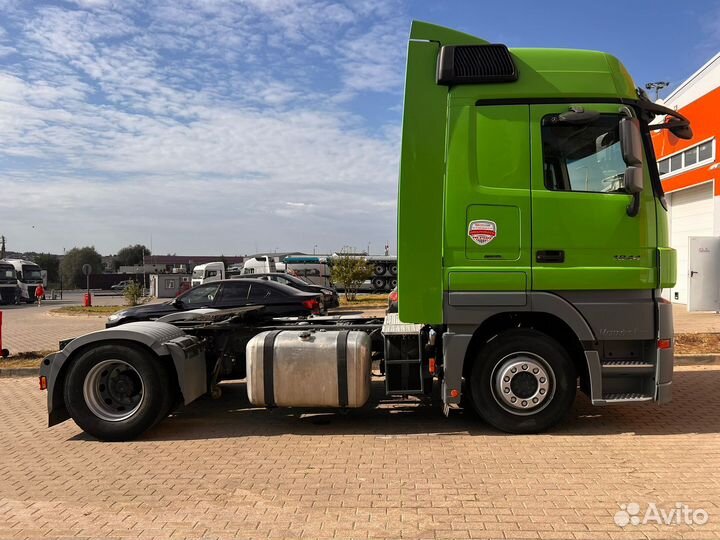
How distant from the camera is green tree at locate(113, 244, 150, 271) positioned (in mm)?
115562

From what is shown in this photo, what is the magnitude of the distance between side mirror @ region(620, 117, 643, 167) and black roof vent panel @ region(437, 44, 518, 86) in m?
1.12

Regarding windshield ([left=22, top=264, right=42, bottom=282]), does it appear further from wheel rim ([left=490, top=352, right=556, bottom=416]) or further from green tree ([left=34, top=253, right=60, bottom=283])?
green tree ([left=34, top=253, right=60, bottom=283])

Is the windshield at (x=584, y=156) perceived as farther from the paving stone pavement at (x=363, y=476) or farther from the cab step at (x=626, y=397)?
the paving stone pavement at (x=363, y=476)

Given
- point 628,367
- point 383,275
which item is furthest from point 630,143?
point 383,275

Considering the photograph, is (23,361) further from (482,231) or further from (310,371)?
(482,231)

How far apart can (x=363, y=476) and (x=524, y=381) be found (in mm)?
1915

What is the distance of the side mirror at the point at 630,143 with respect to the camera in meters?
5.15

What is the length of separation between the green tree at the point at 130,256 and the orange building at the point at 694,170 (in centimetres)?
10803

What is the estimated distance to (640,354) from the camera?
218 inches

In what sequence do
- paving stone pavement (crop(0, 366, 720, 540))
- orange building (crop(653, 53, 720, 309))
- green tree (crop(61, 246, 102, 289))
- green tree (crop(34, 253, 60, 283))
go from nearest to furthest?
paving stone pavement (crop(0, 366, 720, 540))
orange building (crop(653, 53, 720, 309))
green tree (crop(61, 246, 102, 289))
green tree (crop(34, 253, 60, 283))

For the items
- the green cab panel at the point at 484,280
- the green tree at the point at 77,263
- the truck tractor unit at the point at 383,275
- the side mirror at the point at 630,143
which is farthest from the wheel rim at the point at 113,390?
the green tree at the point at 77,263

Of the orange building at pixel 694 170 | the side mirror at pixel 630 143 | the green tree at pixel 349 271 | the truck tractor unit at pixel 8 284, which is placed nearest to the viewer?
the side mirror at pixel 630 143

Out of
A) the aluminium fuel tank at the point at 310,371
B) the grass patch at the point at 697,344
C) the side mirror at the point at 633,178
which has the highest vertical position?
the side mirror at the point at 633,178

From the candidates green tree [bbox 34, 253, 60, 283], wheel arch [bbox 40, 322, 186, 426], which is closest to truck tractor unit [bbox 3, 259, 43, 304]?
wheel arch [bbox 40, 322, 186, 426]
